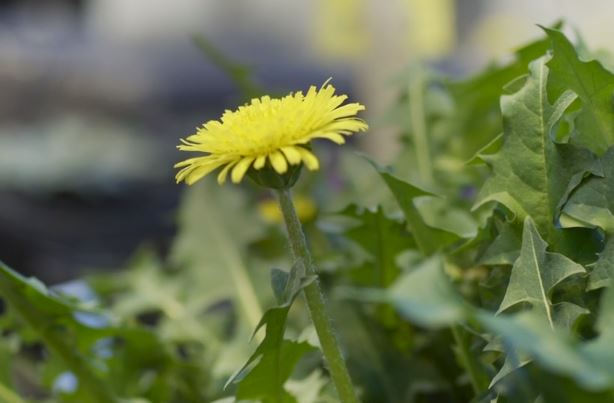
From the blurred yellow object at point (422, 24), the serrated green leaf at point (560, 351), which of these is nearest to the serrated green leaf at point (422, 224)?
the serrated green leaf at point (560, 351)

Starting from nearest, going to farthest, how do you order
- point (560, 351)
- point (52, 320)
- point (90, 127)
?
point (560, 351) → point (52, 320) → point (90, 127)

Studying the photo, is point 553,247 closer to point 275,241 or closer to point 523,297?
point 523,297

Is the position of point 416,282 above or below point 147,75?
below

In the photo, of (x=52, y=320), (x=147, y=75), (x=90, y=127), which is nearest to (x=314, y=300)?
(x=52, y=320)

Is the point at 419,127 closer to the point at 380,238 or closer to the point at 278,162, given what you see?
the point at 380,238

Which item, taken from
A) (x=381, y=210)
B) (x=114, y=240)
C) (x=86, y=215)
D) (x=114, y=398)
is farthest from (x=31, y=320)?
(x=86, y=215)

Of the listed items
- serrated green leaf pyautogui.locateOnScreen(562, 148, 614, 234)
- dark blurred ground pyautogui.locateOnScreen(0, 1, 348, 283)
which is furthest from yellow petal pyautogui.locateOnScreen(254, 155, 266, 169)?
dark blurred ground pyautogui.locateOnScreen(0, 1, 348, 283)
